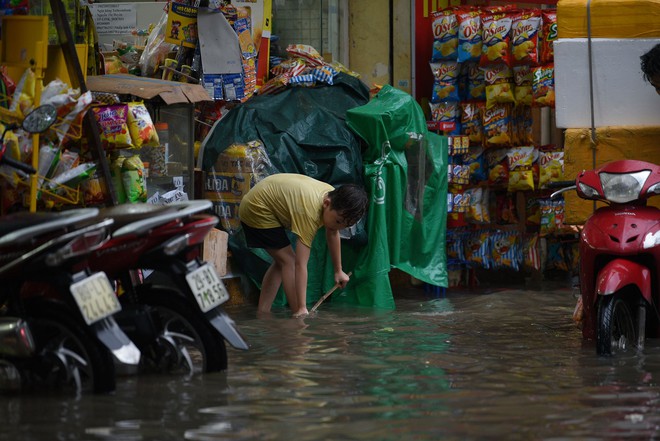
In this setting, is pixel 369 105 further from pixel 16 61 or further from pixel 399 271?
pixel 16 61

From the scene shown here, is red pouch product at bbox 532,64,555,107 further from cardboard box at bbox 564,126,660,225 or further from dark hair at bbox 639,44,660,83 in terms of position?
dark hair at bbox 639,44,660,83

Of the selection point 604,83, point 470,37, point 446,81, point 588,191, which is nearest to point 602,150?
point 604,83

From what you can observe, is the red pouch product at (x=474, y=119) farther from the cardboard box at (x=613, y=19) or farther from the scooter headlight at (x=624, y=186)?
the scooter headlight at (x=624, y=186)

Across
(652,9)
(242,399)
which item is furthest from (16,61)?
(652,9)

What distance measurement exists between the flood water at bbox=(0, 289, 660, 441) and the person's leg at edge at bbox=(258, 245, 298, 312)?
42.1 inches

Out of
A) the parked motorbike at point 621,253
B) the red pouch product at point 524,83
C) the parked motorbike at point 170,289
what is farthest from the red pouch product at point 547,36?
the parked motorbike at point 170,289

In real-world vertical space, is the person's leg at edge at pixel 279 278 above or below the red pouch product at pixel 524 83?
below

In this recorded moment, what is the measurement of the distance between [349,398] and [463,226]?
6.77 m

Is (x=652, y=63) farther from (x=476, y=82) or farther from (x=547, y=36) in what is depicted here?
(x=476, y=82)

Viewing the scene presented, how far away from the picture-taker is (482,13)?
→ 37.3 ft

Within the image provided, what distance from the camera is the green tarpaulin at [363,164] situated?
32.2 ft

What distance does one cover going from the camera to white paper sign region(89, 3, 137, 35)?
1154 cm

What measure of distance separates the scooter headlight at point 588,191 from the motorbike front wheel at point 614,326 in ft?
1.91

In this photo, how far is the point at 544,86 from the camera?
10812 millimetres
